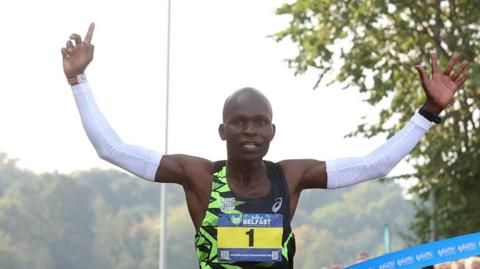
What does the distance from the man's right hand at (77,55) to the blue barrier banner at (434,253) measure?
239 cm

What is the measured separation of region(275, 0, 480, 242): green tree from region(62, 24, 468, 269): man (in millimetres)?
17689

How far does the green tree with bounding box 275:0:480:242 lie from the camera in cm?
2291

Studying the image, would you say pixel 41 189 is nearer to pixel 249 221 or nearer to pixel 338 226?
pixel 338 226

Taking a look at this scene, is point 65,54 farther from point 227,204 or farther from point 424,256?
point 424,256

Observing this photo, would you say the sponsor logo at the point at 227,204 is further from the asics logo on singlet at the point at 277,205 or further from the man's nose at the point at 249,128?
the man's nose at the point at 249,128

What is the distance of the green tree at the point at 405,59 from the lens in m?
22.9

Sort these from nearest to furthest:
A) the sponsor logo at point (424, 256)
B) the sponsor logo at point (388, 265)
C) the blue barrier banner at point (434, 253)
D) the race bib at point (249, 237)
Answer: the race bib at point (249, 237) → the sponsor logo at point (388, 265) → the blue barrier banner at point (434, 253) → the sponsor logo at point (424, 256)

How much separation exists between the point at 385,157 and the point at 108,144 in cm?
114

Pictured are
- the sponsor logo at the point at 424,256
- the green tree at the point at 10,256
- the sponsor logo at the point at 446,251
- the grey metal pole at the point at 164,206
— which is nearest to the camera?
the sponsor logo at the point at 424,256

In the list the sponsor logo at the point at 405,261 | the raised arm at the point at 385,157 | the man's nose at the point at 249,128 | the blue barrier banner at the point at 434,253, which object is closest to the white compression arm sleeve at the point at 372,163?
the raised arm at the point at 385,157

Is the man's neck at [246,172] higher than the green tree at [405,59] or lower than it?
lower

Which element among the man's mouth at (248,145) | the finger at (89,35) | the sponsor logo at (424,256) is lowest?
the sponsor logo at (424,256)

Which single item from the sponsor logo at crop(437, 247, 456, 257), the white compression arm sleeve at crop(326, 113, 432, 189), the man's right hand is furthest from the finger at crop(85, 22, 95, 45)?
the sponsor logo at crop(437, 247, 456, 257)

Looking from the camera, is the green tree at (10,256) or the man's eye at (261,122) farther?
the green tree at (10,256)
